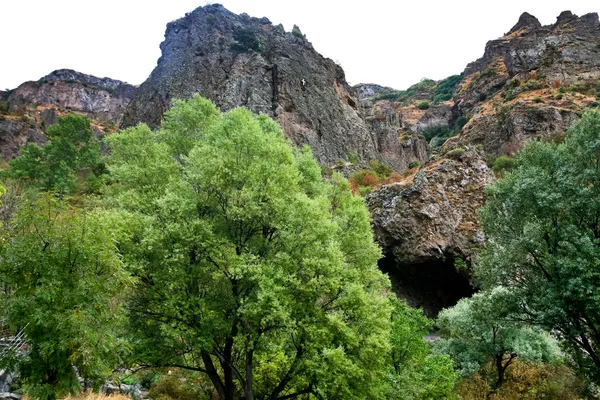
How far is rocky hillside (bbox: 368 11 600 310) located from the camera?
98.5ft

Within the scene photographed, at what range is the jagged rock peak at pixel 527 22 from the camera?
87.7 meters

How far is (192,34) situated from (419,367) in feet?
192

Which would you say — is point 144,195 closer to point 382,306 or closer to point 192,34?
point 382,306

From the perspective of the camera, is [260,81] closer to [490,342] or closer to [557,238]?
[490,342]

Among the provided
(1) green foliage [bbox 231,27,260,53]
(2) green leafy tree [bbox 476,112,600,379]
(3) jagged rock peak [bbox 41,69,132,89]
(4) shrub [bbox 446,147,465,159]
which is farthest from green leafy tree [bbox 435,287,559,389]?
(3) jagged rock peak [bbox 41,69,132,89]

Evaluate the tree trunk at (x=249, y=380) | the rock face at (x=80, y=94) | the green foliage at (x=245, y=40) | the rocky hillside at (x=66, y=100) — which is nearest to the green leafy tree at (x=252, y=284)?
the tree trunk at (x=249, y=380)

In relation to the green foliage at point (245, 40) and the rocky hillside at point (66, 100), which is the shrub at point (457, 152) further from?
the rocky hillside at point (66, 100)

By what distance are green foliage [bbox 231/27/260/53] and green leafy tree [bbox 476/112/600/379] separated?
46851 mm

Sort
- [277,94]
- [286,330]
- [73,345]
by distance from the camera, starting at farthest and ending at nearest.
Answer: [277,94]
[286,330]
[73,345]

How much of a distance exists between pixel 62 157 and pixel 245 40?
31156mm

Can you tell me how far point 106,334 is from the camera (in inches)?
309

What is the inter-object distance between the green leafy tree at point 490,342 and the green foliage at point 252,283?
8477 millimetres

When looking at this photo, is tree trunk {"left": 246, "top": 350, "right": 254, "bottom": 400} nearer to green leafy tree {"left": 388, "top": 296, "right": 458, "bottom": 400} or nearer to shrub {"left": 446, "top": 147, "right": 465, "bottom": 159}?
green leafy tree {"left": 388, "top": 296, "right": 458, "bottom": 400}

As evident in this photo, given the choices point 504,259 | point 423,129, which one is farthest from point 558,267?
point 423,129
